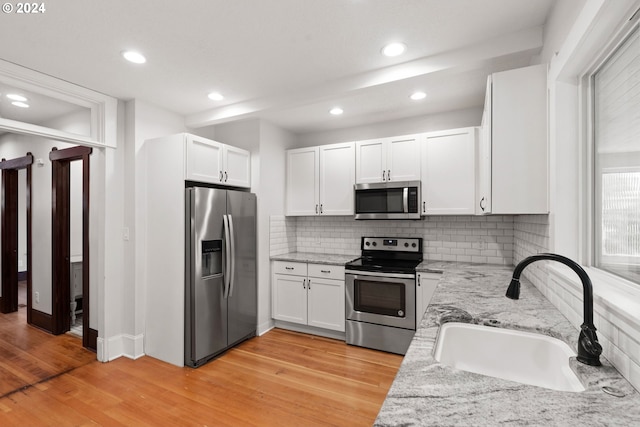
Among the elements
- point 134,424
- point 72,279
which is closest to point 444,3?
point 134,424

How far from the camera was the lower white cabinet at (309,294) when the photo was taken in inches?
135

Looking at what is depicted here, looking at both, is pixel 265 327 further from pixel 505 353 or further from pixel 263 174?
pixel 505 353

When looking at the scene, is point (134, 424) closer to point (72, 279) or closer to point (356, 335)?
point (356, 335)

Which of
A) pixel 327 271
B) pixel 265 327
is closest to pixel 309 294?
pixel 327 271

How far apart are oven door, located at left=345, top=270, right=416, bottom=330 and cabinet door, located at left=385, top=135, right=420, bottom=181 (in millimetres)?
1073

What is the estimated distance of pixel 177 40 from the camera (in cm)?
211

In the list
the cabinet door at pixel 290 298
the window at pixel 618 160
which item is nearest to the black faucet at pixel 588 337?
the window at pixel 618 160

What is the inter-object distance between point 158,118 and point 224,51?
151 cm

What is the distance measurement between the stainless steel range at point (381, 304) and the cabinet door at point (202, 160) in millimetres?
1690

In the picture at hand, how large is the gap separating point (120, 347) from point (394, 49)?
364cm

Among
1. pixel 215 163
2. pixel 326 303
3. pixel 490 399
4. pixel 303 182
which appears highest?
pixel 215 163

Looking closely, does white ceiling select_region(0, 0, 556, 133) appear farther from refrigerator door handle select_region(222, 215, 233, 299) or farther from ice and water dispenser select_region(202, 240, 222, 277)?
ice and water dispenser select_region(202, 240, 222, 277)

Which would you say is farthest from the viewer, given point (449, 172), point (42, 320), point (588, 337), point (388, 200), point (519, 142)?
point (42, 320)

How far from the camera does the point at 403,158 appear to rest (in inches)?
134
